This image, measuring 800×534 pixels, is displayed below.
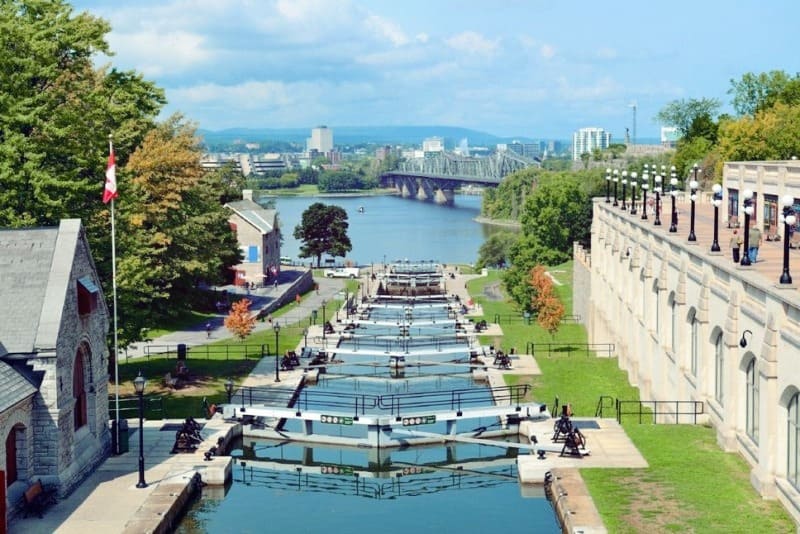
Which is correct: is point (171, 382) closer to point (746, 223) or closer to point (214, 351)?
point (214, 351)

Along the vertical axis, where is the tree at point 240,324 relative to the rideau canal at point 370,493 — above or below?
above

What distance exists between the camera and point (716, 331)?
35.6 m

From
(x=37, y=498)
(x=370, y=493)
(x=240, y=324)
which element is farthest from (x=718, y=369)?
(x=240, y=324)

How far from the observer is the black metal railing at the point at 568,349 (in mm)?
58562

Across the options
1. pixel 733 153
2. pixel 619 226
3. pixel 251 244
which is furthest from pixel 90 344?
pixel 733 153

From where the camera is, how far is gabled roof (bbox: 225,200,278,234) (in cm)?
9381

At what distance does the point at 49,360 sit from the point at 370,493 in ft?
34.6

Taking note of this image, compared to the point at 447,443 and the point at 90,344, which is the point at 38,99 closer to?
the point at 90,344

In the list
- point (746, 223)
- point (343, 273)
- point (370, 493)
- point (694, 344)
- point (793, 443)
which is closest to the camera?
point (793, 443)

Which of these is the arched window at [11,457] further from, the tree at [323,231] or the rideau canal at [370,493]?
the tree at [323,231]

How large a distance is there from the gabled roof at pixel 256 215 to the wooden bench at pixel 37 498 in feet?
207

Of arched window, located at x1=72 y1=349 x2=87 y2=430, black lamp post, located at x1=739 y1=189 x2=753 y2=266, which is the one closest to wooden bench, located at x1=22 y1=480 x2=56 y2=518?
arched window, located at x1=72 y1=349 x2=87 y2=430

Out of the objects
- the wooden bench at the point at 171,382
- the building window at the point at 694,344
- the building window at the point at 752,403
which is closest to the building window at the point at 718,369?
the building window at the point at 694,344

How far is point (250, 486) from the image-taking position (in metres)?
35.2
